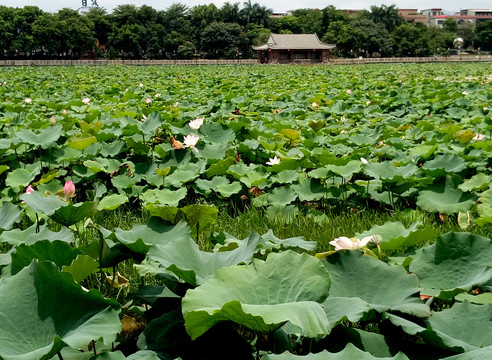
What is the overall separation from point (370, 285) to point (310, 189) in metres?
1.26

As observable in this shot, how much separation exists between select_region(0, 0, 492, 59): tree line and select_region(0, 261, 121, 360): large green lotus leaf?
4746cm

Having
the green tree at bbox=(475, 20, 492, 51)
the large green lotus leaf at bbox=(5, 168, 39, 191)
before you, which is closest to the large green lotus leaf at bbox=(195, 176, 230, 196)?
the large green lotus leaf at bbox=(5, 168, 39, 191)

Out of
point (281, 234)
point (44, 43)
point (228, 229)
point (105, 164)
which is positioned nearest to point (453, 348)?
point (281, 234)

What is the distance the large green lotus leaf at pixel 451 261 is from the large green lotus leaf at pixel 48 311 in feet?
2.17

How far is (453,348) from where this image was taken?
2.49 ft

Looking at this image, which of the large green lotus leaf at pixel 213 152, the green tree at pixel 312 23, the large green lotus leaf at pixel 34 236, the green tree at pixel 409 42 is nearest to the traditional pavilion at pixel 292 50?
the green tree at pixel 312 23

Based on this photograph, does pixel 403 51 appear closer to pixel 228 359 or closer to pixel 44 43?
pixel 44 43

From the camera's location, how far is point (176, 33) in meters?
50.6

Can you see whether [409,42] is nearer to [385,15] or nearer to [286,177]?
[385,15]

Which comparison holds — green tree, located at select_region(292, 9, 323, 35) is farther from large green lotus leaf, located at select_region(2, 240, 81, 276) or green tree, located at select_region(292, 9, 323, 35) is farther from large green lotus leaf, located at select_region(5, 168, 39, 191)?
large green lotus leaf, located at select_region(2, 240, 81, 276)

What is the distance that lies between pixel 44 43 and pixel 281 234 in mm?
47887

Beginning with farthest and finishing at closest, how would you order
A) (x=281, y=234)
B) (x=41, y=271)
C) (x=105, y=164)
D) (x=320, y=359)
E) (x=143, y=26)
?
(x=143, y=26)
(x=105, y=164)
(x=281, y=234)
(x=41, y=271)
(x=320, y=359)

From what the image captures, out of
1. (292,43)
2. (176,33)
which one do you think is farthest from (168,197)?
(176,33)

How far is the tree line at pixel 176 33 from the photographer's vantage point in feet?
145
